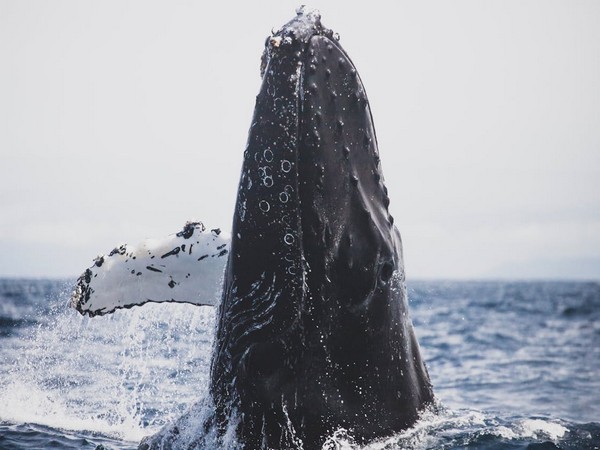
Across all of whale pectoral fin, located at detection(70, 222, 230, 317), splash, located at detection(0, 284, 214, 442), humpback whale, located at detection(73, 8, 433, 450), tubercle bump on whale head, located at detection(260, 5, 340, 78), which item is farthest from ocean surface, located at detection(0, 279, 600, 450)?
tubercle bump on whale head, located at detection(260, 5, 340, 78)

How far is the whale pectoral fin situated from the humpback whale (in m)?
1.20

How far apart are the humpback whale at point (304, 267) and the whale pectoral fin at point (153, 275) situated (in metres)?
1.20

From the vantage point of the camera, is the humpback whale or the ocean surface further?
the ocean surface

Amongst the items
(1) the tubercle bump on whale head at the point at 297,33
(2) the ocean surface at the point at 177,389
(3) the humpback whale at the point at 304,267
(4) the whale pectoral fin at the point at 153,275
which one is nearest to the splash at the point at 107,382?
(2) the ocean surface at the point at 177,389

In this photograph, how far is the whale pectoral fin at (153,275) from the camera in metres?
6.13

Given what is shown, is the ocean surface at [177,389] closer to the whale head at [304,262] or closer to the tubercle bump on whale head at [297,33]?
the whale head at [304,262]

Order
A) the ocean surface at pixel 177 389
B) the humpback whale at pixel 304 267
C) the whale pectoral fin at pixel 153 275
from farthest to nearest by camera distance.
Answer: the ocean surface at pixel 177 389 < the whale pectoral fin at pixel 153 275 < the humpback whale at pixel 304 267

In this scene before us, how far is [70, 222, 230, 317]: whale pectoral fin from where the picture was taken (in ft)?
20.1

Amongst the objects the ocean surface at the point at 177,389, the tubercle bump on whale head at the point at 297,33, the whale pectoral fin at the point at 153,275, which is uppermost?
the tubercle bump on whale head at the point at 297,33

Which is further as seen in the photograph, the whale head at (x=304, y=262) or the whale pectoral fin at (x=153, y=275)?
the whale pectoral fin at (x=153, y=275)

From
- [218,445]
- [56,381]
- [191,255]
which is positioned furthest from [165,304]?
[56,381]

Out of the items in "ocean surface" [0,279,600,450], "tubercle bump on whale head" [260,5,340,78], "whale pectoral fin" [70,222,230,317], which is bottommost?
"ocean surface" [0,279,600,450]

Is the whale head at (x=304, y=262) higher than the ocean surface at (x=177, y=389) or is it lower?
higher

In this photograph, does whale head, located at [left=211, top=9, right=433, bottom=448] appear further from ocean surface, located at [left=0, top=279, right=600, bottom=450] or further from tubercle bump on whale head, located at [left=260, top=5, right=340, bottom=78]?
ocean surface, located at [left=0, top=279, right=600, bottom=450]
